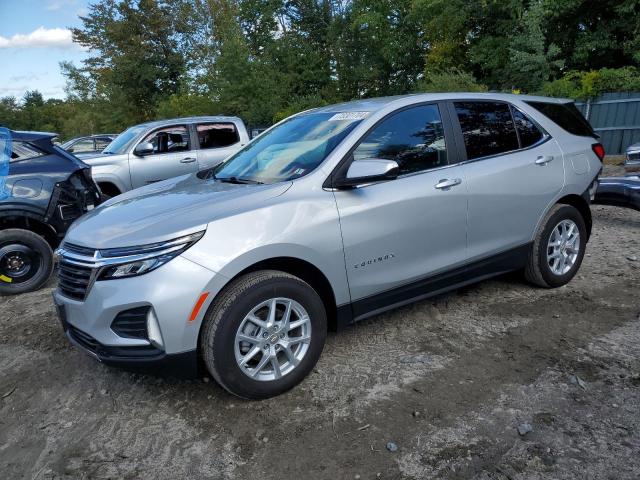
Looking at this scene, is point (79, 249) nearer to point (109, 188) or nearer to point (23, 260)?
point (23, 260)

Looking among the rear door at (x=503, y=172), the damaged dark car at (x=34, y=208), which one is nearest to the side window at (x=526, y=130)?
the rear door at (x=503, y=172)

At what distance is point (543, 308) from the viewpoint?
405 cm

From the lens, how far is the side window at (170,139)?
841 centimetres

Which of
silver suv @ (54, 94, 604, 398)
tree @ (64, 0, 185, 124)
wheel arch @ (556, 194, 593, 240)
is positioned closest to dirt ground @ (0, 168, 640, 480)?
silver suv @ (54, 94, 604, 398)

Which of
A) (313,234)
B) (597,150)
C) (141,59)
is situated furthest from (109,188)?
(141,59)

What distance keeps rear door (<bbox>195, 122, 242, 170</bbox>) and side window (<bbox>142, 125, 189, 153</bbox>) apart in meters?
0.24

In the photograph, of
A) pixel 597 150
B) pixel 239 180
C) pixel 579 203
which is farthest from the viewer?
pixel 597 150

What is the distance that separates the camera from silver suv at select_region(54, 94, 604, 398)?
8.43 ft

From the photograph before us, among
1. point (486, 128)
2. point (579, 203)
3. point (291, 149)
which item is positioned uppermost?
point (291, 149)

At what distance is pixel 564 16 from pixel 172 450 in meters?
20.8

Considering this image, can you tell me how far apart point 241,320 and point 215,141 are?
6.62m

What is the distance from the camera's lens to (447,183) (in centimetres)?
346

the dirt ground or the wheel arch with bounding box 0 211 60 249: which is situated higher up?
the wheel arch with bounding box 0 211 60 249

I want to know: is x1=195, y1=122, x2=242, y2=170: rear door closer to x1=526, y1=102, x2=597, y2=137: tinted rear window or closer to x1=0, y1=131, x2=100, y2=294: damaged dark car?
x1=0, y1=131, x2=100, y2=294: damaged dark car
